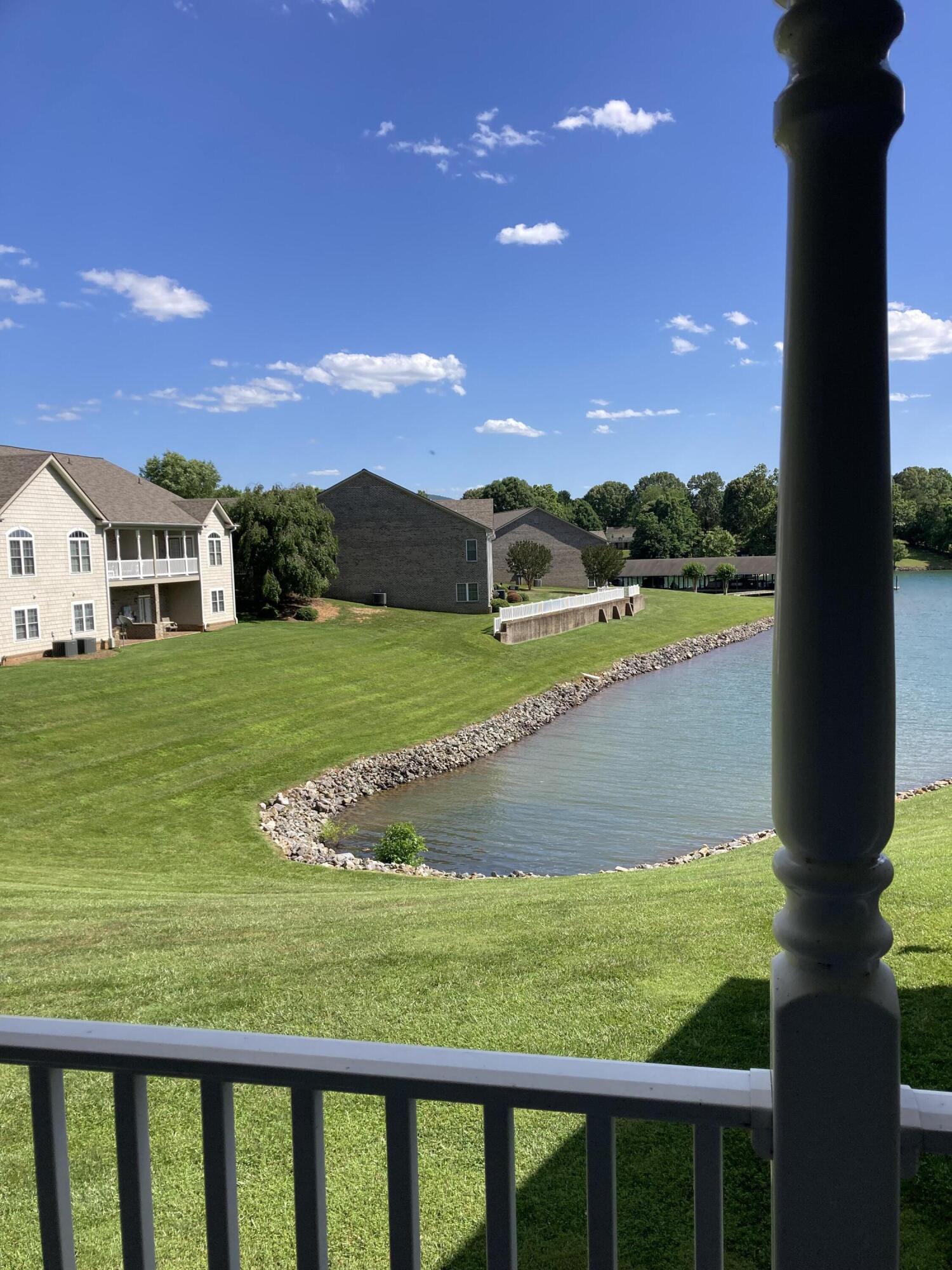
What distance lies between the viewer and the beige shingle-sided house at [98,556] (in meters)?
27.5

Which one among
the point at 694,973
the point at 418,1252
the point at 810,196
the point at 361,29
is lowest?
the point at 694,973

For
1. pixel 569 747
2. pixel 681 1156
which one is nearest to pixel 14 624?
pixel 569 747

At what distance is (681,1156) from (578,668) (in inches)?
1316

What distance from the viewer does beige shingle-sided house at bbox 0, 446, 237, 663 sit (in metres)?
27.5

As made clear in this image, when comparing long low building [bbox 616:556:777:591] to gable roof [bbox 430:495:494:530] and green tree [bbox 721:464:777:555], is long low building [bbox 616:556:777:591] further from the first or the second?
gable roof [bbox 430:495:494:530]

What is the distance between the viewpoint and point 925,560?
3627 inches

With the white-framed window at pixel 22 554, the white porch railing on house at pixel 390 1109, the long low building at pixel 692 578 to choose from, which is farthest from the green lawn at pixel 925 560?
the white porch railing on house at pixel 390 1109

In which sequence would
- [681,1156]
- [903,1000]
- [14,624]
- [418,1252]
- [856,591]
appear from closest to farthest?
[856,591]
[418,1252]
[681,1156]
[903,1000]
[14,624]

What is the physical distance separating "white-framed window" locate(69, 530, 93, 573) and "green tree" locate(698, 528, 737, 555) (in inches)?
2896

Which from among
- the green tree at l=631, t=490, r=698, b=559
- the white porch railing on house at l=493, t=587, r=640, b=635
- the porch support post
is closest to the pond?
the white porch railing on house at l=493, t=587, r=640, b=635

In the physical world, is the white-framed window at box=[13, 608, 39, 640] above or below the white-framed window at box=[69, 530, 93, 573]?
below

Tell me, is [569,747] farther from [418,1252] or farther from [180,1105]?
[418,1252]

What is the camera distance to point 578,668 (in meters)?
36.8

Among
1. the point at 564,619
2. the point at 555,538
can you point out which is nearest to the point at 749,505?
the point at 555,538
